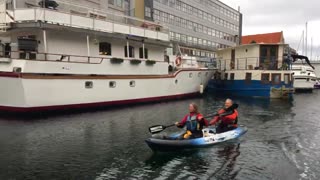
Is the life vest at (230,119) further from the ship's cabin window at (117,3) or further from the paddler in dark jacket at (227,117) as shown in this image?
the ship's cabin window at (117,3)

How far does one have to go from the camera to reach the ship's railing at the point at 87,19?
20078mm

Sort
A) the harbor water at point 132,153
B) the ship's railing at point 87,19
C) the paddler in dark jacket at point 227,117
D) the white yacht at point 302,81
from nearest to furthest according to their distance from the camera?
1. the harbor water at point 132,153
2. the paddler in dark jacket at point 227,117
3. the ship's railing at point 87,19
4. the white yacht at point 302,81

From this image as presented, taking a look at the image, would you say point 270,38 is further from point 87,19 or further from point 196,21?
point 87,19

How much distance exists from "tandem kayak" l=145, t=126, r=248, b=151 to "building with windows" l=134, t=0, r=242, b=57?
38.6 meters

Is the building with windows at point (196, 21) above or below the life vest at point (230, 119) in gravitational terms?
above

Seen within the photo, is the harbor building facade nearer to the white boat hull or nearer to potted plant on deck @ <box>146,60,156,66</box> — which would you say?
potted plant on deck @ <box>146,60,156,66</box>

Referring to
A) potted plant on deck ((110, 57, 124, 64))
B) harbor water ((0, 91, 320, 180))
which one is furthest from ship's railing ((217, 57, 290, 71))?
potted plant on deck ((110, 57, 124, 64))

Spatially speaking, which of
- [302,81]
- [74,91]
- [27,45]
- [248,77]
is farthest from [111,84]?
[302,81]

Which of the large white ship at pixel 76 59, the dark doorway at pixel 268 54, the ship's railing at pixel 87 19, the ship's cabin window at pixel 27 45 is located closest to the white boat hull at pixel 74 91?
the large white ship at pixel 76 59

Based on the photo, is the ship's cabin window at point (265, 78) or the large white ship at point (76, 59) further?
the ship's cabin window at point (265, 78)

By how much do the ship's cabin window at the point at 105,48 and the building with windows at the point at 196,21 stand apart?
90.0 feet

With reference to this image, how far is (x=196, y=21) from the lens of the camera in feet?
225

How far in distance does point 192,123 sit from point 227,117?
2198mm

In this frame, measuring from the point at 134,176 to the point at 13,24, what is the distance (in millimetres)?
14974
